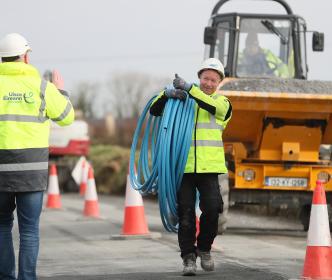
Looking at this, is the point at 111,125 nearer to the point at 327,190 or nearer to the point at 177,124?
the point at 327,190

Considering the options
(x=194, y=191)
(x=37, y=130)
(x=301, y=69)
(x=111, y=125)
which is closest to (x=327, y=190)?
(x=301, y=69)

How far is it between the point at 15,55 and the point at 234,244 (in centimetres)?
533

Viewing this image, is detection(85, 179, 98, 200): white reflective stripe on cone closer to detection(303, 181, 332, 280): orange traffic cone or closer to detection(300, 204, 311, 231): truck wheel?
detection(300, 204, 311, 231): truck wheel

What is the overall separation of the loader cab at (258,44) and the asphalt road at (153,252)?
2.31 metres

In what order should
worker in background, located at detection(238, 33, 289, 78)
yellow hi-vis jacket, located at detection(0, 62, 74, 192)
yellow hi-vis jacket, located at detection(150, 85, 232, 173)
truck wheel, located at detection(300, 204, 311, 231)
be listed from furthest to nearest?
worker in background, located at detection(238, 33, 289, 78) < truck wheel, located at detection(300, 204, 311, 231) < yellow hi-vis jacket, located at detection(150, 85, 232, 173) < yellow hi-vis jacket, located at detection(0, 62, 74, 192)

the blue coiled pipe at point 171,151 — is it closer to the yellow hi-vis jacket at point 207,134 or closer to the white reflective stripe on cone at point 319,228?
the yellow hi-vis jacket at point 207,134

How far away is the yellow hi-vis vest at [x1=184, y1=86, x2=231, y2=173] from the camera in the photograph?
8789mm

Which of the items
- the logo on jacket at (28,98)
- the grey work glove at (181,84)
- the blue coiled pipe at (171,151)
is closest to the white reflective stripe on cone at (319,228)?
the blue coiled pipe at (171,151)

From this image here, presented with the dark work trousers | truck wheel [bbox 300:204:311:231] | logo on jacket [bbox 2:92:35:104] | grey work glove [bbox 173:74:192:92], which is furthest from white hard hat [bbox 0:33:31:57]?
truck wheel [bbox 300:204:311:231]

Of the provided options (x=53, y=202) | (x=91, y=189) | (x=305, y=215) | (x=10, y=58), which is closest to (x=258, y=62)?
(x=305, y=215)

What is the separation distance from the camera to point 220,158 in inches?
349

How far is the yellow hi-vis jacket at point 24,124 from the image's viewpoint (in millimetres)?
7348

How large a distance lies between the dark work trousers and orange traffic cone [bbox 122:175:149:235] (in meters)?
3.82

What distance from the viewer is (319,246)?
8188 mm
